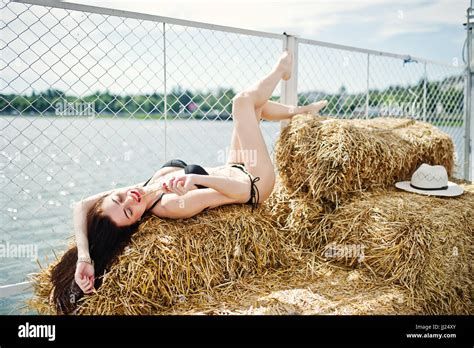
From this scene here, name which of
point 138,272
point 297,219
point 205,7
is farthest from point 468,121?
point 138,272

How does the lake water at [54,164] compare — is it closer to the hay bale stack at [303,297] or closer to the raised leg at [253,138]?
the raised leg at [253,138]

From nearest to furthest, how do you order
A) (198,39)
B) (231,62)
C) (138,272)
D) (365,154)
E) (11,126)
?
1. (138,272)
2. (11,126)
3. (365,154)
4. (198,39)
5. (231,62)

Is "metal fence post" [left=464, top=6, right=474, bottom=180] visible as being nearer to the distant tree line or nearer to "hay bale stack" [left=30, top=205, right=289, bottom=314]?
the distant tree line

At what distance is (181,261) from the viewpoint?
1.75m

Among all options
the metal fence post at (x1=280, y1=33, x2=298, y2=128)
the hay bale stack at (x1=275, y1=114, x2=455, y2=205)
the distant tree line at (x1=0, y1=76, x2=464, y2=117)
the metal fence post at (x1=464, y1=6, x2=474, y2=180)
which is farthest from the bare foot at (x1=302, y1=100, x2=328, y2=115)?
the metal fence post at (x1=464, y1=6, x2=474, y2=180)

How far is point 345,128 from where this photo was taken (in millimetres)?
2193

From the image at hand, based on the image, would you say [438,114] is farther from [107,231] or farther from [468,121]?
[107,231]

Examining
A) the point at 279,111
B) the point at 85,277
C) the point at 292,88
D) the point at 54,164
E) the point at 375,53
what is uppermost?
the point at 375,53

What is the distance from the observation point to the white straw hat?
2391 millimetres

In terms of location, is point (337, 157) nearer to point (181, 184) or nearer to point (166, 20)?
point (181, 184)

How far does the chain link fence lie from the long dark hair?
0.27m

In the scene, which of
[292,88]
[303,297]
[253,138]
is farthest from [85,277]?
[292,88]

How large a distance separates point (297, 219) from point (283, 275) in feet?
1.11

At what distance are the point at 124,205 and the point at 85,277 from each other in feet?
1.03
